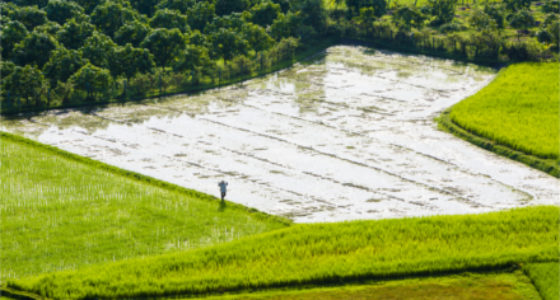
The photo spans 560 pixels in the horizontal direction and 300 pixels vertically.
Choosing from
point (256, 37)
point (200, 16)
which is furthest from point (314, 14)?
point (200, 16)

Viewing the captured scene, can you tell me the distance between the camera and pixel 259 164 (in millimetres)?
32031

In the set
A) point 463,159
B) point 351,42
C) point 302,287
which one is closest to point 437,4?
point 351,42

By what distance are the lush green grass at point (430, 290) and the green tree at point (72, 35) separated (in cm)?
2916

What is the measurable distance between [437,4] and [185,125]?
30.1m

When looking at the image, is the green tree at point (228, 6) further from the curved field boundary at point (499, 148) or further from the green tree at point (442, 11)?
the curved field boundary at point (499, 148)

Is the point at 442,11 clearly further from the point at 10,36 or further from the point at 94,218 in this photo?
the point at 94,218

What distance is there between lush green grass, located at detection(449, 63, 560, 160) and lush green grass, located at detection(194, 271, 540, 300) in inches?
457

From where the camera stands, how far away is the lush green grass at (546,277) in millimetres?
20236

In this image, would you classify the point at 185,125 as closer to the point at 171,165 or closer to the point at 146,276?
the point at 171,165

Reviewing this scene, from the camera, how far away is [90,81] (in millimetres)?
40281

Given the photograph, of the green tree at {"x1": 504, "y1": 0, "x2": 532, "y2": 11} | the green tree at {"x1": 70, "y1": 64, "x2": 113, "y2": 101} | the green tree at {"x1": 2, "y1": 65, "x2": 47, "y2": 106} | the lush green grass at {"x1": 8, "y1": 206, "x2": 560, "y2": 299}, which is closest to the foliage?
the green tree at {"x1": 2, "y1": 65, "x2": 47, "y2": 106}

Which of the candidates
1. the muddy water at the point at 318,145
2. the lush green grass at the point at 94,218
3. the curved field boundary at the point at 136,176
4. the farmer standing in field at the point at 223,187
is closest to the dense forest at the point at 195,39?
the muddy water at the point at 318,145

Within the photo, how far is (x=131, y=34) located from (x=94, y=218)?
23.0 meters

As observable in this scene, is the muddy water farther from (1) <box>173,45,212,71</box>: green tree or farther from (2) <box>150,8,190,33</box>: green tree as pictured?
(2) <box>150,8,190,33</box>: green tree
